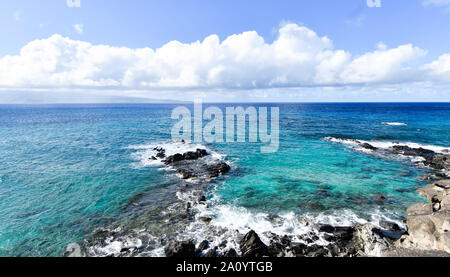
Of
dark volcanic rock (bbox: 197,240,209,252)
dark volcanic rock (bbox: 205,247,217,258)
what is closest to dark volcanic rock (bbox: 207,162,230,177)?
dark volcanic rock (bbox: 197,240,209,252)

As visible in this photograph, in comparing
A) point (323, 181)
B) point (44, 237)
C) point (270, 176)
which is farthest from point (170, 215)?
point (323, 181)

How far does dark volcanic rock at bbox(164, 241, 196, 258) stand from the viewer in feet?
44.4

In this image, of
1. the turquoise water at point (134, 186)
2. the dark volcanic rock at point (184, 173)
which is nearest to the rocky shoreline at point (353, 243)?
the turquoise water at point (134, 186)

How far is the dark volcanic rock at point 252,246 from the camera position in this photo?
13788 millimetres

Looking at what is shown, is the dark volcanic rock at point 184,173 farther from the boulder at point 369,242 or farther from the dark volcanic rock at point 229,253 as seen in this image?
the boulder at point 369,242

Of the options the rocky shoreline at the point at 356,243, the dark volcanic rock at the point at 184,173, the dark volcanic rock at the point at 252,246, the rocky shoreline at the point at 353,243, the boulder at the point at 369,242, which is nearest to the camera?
the rocky shoreline at the point at 356,243

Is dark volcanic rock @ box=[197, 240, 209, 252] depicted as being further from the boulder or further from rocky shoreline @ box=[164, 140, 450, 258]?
the boulder

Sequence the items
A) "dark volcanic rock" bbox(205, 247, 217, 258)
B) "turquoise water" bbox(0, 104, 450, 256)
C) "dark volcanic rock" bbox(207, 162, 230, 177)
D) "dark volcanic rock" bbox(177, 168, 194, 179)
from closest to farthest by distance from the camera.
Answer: "dark volcanic rock" bbox(205, 247, 217, 258) → "turquoise water" bbox(0, 104, 450, 256) → "dark volcanic rock" bbox(177, 168, 194, 179) → "dark volcanic rock" bbox(207, 162, 230, 177)

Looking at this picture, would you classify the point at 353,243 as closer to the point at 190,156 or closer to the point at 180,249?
the point at 180,249

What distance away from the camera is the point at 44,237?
15.7 meters

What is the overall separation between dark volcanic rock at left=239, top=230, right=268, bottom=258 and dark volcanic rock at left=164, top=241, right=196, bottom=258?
3.47 metres

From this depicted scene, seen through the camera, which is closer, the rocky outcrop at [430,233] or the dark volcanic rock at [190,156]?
the rocky outcrop at [430,233]

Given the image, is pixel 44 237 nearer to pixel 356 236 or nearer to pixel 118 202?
pixel 118 202

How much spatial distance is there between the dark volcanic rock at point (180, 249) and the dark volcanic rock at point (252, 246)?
3.47 meters
